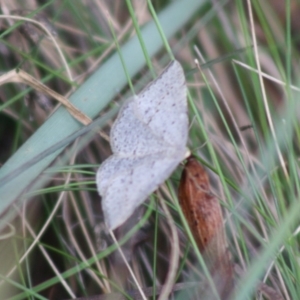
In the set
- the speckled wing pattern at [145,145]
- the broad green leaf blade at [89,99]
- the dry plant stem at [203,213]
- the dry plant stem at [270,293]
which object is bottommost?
the dry plant stem at [270,293]

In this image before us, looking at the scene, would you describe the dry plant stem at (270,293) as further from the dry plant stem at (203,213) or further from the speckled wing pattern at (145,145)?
the speckled wing pattern at (145,145)

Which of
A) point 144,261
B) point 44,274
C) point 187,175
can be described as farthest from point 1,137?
point 187,175

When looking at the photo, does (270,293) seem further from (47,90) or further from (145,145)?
(47,90)

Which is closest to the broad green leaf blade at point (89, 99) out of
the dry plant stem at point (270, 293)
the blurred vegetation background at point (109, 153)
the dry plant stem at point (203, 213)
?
the blurred vegetation background at point (109, 153)

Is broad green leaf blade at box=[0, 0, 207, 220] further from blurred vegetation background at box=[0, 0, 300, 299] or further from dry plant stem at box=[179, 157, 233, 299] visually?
dry plant stem at box=[179, 157, 233, 299]

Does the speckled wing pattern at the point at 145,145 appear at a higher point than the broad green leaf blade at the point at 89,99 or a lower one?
lower

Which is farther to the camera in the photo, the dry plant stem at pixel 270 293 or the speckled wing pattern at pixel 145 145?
the dry plant stem at pixel 270 293
